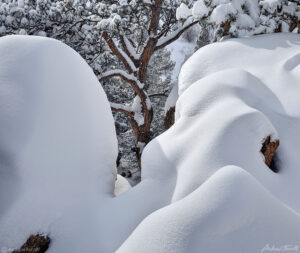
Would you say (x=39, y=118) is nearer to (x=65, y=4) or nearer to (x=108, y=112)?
(x=108, y=112)

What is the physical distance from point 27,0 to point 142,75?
358 centimetres

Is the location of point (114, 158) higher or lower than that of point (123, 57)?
lower

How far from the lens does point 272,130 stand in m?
2.90

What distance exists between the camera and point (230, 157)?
8.63 ft

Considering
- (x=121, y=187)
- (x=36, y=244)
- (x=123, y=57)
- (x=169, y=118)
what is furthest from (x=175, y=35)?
(x=36, y=244)

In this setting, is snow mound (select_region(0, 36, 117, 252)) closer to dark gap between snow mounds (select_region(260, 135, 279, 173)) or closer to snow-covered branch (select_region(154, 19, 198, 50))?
dark gap between snow mounds (select_region(260, 135, 279, 173))

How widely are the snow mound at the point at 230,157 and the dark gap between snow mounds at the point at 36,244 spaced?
0.94m

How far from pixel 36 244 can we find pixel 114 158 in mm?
1287

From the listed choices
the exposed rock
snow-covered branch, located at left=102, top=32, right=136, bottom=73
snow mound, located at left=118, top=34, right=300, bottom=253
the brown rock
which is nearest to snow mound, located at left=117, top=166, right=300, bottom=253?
snow mound, located at left=118, top=34, right=300, bottom=253

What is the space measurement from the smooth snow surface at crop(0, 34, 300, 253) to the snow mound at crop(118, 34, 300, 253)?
0.01m

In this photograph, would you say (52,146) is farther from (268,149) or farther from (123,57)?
(123,57)

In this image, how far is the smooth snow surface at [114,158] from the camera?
6.55ft

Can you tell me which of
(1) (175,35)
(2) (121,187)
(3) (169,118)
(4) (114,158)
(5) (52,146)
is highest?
(1) (175,35)

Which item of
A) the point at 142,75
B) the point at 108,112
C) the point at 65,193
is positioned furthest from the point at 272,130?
the point at 142,75
